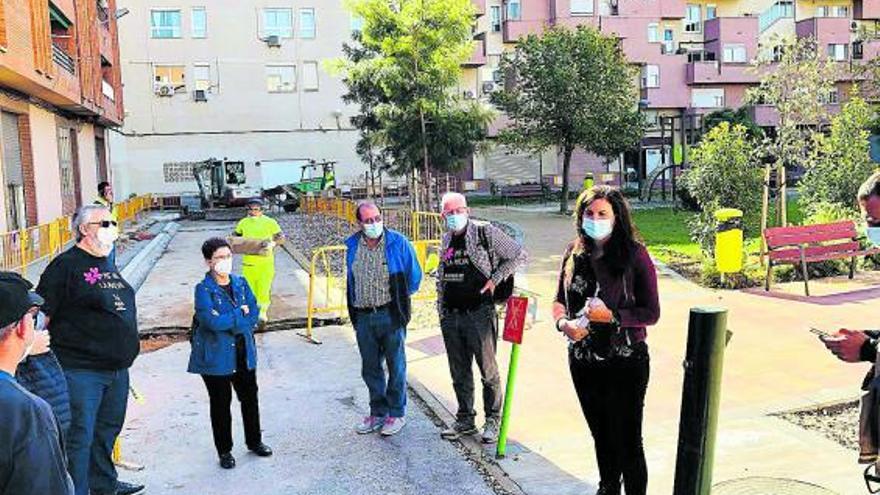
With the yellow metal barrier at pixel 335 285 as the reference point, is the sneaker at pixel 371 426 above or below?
below

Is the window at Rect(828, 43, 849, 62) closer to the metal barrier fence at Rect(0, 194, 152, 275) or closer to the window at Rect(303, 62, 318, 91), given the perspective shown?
the window at Rect(303, 62, 318, 91)

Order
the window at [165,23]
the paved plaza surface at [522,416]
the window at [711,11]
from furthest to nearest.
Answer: the window at [711,11]
the window at [165,23]
the paved plaza surface at [522,416]

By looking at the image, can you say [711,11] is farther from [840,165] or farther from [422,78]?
[840,165]

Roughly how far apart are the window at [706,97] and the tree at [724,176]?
37.0 m

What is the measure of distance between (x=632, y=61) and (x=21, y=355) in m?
46.9

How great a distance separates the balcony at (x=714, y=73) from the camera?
4728cm

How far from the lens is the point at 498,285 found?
5.58m

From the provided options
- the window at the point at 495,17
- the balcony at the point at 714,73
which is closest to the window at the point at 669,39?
the balcony at the point at 714,73

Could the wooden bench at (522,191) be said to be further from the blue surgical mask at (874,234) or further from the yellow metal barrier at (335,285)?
the blue surgical mask at (874,234)

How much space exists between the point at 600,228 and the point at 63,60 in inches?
831

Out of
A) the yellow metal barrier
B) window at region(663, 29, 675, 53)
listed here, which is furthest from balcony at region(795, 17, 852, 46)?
the yellow metal barrier

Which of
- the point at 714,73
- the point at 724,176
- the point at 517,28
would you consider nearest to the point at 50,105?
the point at 724,176

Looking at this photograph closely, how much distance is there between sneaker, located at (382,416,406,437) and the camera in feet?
19.4

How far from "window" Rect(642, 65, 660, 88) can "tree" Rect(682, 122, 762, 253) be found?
3524 cm
